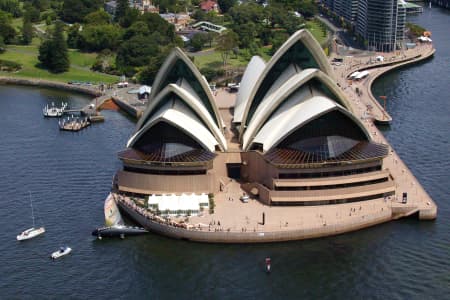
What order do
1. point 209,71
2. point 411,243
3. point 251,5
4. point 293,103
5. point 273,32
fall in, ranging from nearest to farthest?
point 411,243, point 293,103, point 209,71, point 273,32, point 251,5

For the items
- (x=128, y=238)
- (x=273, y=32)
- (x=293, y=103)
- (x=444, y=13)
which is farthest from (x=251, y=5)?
(x=128, y=238)

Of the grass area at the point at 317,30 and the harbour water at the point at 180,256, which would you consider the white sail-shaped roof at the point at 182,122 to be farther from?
the grass area at the point at 317,30

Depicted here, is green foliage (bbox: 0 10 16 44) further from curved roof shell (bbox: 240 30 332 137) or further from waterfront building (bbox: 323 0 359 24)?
curved roof shell (bbox: 240 30 332 137)

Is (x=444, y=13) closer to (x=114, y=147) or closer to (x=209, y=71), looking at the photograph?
(x=209, y=71)

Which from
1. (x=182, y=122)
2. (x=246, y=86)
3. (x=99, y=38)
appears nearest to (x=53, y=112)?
(x=246, y=86)

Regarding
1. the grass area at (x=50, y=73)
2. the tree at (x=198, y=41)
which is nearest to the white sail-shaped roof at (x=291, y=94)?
the grass area at (x=50, y=73)

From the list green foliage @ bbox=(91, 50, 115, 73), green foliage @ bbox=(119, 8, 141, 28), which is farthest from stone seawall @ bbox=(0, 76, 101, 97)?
green foliage @ bbox=(119, 8, 141, 28)
